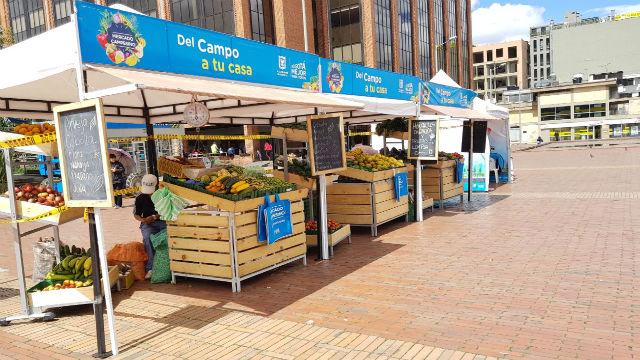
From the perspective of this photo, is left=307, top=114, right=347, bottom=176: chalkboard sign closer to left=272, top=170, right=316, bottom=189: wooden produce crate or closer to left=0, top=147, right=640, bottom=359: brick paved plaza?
left=272, top=170, right=316, bottom=189: wooden produce crate

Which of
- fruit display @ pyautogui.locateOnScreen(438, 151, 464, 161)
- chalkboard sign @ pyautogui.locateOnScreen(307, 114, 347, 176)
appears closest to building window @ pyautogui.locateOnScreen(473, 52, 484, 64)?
fruit display @ pyautogui.locateOnScreen(438, 151, 464, 161)

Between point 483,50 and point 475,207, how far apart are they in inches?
4137

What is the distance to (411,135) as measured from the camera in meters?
10.1

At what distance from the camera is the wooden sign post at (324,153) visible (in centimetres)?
714

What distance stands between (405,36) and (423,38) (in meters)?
4.94

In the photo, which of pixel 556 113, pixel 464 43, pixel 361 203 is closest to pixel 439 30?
pixel 464 43

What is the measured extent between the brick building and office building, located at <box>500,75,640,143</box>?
18921 millimetres

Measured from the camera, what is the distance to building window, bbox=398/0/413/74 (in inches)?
1837

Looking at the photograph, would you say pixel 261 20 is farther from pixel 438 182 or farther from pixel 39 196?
pixel 39 196

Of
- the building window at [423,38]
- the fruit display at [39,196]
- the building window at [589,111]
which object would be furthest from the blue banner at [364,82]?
the building window at [589,111]

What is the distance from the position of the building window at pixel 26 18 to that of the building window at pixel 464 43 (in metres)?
50.0

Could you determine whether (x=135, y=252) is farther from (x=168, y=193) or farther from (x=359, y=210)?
(x=359, y=210)

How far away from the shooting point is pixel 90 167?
409cm

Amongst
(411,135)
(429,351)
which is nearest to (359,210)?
(411,135)
